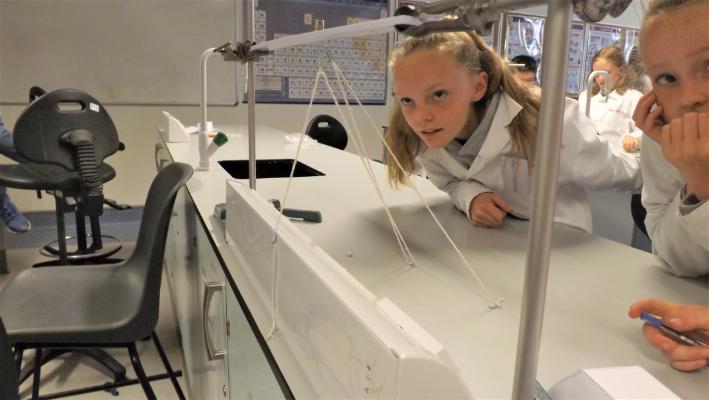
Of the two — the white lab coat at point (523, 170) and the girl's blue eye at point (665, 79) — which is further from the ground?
the girl's blue eye at point (665, 79)

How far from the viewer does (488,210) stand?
1.05m

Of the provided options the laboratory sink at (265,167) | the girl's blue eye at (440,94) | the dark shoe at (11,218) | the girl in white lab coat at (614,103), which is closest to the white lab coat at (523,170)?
the girl's blue eye at (440,94)

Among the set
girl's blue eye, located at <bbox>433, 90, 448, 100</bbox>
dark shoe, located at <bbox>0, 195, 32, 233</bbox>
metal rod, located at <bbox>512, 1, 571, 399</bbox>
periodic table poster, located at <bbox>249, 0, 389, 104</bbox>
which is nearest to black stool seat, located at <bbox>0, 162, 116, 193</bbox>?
dark shoe, located at <bbox>0, 195, 32, 233</bbox>

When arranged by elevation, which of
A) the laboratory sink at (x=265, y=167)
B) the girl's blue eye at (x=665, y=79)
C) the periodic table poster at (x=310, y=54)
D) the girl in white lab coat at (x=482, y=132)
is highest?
the periodic table poster at (x=310, y=54)

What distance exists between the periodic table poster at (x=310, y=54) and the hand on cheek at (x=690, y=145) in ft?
10.9

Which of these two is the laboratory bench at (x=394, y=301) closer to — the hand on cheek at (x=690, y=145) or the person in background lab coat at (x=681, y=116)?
the person in background lab coat at (x=681, y=116)

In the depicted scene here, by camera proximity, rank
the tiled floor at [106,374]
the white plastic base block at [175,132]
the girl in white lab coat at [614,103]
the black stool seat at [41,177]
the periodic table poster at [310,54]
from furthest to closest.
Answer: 1. the periodic table poster at [310,54]
2. the girl in white lab coat at [614,103]
3. the white plastic base block at [175,132]
4. the black stool seat at [41,177]
5. the tiled floor at [106,374]

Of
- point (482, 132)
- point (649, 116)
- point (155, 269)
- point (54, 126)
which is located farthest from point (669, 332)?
point (54, 126)

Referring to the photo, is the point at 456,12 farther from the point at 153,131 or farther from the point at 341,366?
the point at 153,131

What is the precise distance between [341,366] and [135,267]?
1.35 metres

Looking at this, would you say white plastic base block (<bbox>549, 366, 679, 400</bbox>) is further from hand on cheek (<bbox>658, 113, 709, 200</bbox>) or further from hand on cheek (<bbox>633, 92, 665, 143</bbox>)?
hand on cheek (<bbox>633, 92, 665, 143</bbox>)

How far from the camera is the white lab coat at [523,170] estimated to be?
1.06 m

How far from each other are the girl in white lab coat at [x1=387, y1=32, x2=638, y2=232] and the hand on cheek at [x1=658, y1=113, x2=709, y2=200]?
28 cm

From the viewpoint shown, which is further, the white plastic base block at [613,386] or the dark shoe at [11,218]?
the dark shoe at [11,218]
